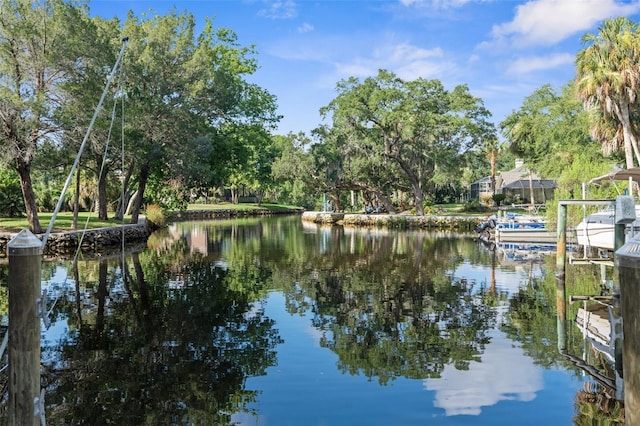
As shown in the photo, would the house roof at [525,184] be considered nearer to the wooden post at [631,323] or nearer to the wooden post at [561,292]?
the wooden post at [561,292]

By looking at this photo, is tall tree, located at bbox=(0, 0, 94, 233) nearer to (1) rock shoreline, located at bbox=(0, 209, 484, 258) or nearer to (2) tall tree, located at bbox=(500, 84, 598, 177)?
(1) rock shoreline, located at bbox=(0, 209, 484, 258)

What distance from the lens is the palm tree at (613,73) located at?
27094 mm

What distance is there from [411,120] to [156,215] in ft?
72.2

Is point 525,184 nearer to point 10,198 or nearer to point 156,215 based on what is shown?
point 156,215

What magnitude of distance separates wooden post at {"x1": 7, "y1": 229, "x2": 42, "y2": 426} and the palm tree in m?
27.3

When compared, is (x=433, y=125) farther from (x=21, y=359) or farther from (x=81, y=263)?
(x=21, y=359)

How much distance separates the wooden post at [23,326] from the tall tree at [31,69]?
2083 cm

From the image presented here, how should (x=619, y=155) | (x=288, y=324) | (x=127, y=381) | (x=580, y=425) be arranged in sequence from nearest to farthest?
(x=580, y=425), (x=127, y=381), (x=288, y=324), (x=619, y=155)

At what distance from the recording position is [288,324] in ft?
40.4

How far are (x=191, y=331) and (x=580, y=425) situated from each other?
7364 mm

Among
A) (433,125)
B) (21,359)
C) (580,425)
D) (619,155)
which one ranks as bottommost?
(580,425)

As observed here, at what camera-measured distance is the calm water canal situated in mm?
7410

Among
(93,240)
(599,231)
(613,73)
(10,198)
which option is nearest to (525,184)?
(613,73)

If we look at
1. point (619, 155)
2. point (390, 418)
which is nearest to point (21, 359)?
point (390, 418)
